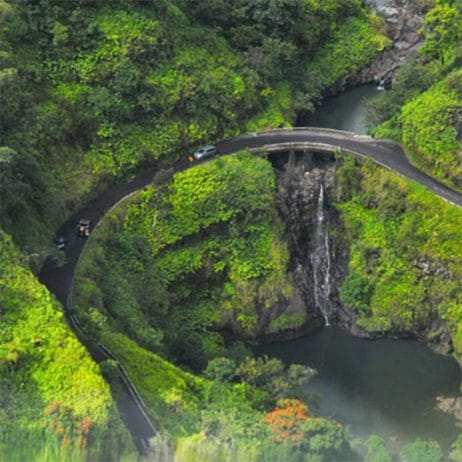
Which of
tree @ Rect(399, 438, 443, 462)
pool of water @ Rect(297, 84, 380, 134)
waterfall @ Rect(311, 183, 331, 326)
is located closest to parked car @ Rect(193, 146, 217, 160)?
waterfall @ Rect(311, 183, 331, 326)

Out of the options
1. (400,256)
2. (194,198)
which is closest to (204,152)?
(194,198)

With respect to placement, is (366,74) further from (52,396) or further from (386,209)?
(52,396)

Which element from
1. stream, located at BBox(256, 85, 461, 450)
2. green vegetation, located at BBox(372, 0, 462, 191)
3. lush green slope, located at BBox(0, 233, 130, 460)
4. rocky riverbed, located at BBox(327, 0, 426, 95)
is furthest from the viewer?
rocky riverbed, located at BBox(327, 0, 426, 95)

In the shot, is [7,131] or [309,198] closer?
[7,131]

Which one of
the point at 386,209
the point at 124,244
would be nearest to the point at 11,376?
the point at 124,244

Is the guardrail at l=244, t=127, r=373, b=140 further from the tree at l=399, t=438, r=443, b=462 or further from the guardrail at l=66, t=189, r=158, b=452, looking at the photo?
the tree at l=399, t=438, r=443, b=462

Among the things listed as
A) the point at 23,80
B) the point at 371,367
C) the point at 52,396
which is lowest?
the point at 371,367

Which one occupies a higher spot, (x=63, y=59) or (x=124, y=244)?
(x=63, y=59)

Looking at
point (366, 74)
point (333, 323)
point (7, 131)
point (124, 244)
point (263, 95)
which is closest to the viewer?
point (7, 131)
